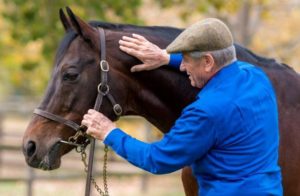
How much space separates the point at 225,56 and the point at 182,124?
0.46 m

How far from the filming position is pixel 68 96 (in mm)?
4473

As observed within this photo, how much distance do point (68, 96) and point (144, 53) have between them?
0.58 meters

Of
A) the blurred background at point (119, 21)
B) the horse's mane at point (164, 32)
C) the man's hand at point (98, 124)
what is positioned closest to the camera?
the man's hand at point (98, 124)

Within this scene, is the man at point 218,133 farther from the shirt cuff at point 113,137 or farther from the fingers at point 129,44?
the fingers at point 129,44

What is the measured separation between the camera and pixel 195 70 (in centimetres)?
396

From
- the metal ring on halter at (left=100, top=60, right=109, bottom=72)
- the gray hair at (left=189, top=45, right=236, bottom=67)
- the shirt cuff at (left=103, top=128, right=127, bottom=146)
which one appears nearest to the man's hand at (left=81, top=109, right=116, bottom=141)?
the shirt cuff at (left=103, top=128, right=127, bottom=146)

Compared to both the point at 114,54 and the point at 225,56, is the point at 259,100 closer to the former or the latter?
the point at 225,56

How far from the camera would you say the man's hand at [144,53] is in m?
4.57

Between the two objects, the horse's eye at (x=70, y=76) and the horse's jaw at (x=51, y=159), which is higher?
the horse's eye at (x=70, y=76)

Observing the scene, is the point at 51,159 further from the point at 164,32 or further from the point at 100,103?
the point at 164,32

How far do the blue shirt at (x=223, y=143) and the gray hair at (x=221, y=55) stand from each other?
35mm

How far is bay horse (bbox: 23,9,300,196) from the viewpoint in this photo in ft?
14.6

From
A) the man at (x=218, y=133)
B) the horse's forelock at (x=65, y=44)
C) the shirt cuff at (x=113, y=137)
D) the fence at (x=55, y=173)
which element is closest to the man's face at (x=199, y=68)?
the man at (x=218, y=133)

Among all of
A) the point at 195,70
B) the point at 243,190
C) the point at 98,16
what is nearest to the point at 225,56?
the point at 195,70
